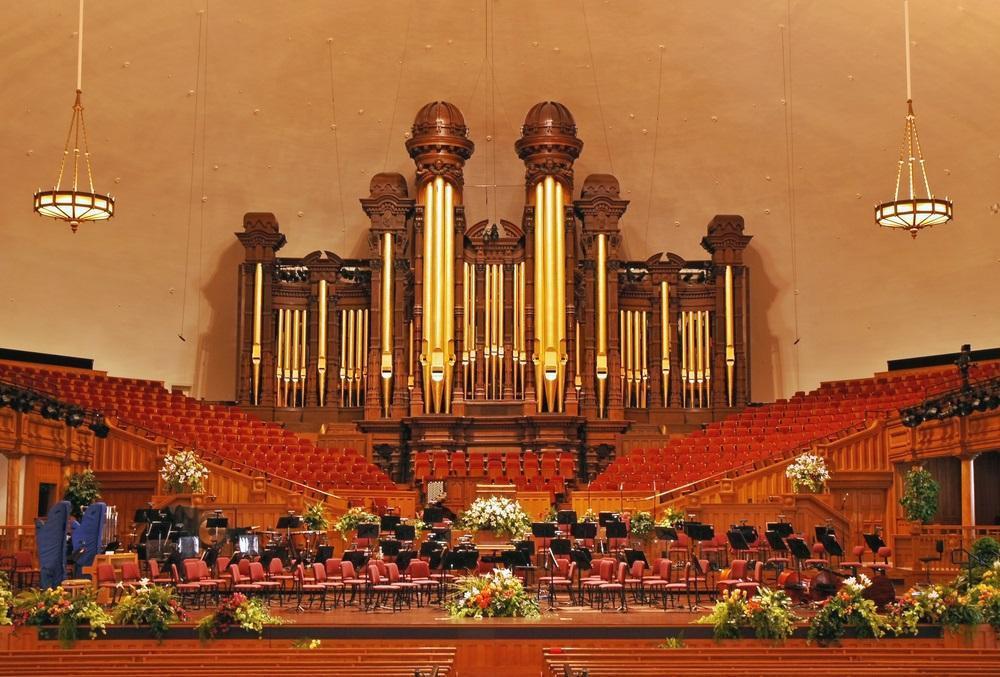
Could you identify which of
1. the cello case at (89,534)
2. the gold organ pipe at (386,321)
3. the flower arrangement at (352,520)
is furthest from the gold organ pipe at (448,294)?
the cello case at (89,534)

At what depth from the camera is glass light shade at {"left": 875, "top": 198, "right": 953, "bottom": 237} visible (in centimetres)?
1602

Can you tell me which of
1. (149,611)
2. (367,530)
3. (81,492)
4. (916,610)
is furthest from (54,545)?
(916,610)

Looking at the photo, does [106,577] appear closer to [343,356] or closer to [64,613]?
[64,613]

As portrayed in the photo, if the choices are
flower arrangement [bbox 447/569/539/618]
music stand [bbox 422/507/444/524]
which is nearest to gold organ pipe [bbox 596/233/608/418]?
music stand [bbox 422/507/444/524]

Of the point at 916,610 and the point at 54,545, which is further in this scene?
the point at 54,545

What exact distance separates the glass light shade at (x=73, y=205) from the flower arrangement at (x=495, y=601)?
8.04 m

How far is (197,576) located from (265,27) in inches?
→ 504

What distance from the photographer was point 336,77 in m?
24.4

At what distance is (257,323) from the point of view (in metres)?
23.4

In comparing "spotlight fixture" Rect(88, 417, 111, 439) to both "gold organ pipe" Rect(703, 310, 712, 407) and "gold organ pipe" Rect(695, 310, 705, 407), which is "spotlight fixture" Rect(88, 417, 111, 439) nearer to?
"gold organ pipe" Rect(695, 310, 705, 407)

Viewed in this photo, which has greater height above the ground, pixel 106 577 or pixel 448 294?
pixel 448 294

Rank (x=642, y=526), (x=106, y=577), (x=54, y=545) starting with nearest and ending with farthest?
1. (x=106, y=577)
2. (x=54, y=545)
3. (x=642, y=526)

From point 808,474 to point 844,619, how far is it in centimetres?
800

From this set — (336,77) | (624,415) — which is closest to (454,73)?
(336,77)
